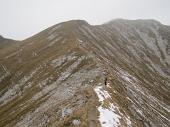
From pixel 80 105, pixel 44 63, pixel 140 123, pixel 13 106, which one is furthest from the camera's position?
pixel 44 63

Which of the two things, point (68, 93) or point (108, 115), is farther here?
point (68, 93)

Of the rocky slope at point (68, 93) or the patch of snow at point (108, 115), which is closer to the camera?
the patch of snow at point (108, 115)

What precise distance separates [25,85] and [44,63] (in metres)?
10.0

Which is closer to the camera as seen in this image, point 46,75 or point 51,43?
point 46,75

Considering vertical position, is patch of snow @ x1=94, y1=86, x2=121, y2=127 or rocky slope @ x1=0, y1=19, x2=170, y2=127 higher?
patch of snow @ x1=94, y1=86, x2=121, y2=127

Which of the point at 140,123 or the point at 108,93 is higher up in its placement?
the point at 108,93

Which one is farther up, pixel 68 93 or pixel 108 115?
pixel 108 115

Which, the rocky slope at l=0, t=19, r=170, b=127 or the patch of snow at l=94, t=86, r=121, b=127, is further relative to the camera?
the rocky slope at l=0, t=19, r=170, b=127

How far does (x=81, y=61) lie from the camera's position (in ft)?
244

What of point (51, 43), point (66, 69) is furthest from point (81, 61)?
point (51, 43)

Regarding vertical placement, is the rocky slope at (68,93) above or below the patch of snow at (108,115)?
below

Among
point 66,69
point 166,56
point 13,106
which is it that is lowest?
point 166,56

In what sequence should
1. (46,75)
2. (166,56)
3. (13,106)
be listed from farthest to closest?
(166,56), (46,75), (13,106)

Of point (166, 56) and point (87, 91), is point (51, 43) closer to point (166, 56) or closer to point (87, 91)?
point (87, 91)
